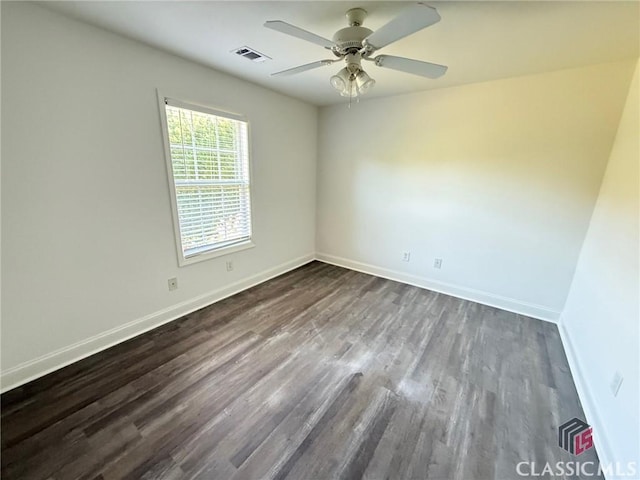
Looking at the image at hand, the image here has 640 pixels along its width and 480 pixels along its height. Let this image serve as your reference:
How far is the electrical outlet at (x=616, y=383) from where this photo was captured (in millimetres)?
1460

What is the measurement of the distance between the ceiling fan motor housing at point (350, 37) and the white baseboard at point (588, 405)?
265 centimetres

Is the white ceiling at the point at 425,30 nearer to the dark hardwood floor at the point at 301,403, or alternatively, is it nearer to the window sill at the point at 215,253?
the window sill at the point at 215,253

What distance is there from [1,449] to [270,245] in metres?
2.65

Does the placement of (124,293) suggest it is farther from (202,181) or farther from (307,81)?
(307,81)

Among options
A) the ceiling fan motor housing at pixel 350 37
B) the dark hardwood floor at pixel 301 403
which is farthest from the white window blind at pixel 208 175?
the ceiling fan motor housing at pixel 350 37

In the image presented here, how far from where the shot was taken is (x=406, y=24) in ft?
4.22

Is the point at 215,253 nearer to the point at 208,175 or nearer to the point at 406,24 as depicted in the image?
the point at 208,175

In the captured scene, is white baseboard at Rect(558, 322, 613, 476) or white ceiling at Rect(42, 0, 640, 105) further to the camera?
white ceiling at Rect(42, 0, 640, 105)

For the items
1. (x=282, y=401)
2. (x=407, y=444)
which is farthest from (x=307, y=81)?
(x=407, y=444)

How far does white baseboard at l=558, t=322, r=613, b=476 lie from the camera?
1425 mm

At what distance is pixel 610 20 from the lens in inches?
63.1

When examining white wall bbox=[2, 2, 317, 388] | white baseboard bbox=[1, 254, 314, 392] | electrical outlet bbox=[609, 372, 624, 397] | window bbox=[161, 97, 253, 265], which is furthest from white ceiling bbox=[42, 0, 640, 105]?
white baseboard bbox=[1, 254, 314, 392]

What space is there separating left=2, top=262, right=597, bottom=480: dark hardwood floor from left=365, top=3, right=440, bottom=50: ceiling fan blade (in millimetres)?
2141

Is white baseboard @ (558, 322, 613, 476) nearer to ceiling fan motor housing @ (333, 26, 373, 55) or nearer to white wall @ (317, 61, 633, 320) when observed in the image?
white wall @ (317, 61, 633, 320)
